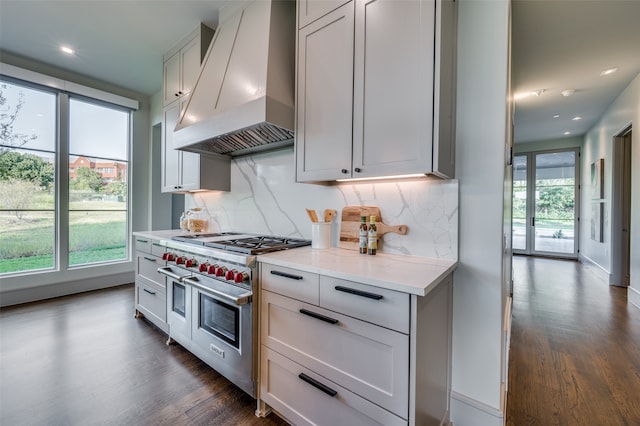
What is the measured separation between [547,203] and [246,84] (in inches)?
312

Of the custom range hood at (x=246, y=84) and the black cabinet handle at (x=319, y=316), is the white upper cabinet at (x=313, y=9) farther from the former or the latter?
the black cabinet handle at (x=319, y=316)

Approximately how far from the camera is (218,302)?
192cm

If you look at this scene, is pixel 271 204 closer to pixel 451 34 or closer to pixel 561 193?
pixel 451 34

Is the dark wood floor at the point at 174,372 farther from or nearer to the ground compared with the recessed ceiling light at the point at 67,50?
nearer to the ground

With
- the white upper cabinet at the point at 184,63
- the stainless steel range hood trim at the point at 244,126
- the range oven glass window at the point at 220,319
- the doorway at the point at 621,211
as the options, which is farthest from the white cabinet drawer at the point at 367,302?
the doorway at the point at 621,211

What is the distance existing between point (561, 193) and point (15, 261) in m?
10.3

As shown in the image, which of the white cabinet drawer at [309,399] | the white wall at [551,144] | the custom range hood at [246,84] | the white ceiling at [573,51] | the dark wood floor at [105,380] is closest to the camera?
the white cabinet drawer at [309,399]

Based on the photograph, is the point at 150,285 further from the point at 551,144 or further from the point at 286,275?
the point at 551,144

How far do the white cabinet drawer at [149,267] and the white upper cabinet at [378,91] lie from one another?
68.0 inches

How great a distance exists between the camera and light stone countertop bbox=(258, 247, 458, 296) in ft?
3.76

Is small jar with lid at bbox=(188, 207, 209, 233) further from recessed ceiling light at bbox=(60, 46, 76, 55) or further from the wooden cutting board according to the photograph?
recessed ceiling light at bbox=(60, 46, 76, 55)

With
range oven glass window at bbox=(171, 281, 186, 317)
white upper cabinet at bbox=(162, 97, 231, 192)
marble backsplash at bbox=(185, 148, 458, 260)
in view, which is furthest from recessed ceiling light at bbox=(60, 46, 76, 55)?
range oven glass window at bbox=(171, 281, 186, 317)

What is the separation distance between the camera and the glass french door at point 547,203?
21.6 ft

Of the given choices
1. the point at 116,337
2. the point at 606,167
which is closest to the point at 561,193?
the point at 606,167
